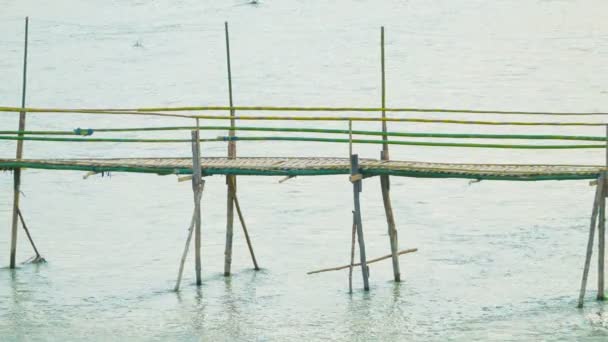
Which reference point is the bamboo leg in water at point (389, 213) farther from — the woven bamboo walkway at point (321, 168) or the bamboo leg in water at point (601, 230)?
the bamboo leg in water at point (601, 230)

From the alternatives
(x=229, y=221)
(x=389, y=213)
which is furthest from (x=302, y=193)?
(x=389, y=213)

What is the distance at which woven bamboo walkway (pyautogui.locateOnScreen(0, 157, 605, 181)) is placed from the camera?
16.1 m

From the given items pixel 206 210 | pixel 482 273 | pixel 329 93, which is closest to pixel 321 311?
pixel 482 273

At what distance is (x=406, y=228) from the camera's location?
23.7 metres

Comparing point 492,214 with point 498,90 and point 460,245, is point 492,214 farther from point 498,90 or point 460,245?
point 498,90

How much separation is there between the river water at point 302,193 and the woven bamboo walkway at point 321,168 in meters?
1.61

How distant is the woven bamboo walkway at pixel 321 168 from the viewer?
1611cm

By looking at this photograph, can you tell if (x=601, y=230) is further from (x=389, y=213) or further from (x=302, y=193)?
(x=302, y=193)

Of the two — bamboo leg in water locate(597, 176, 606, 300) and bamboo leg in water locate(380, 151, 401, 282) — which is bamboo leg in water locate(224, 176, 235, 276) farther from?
bamboo leg in water locate(597, 176, 606, 300)

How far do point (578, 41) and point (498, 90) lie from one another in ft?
13.5

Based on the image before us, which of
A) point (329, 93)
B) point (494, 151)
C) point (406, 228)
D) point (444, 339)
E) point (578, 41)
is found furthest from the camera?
point (578, 41)

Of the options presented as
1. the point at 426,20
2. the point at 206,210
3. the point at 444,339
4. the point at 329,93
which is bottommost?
the point at 444,339

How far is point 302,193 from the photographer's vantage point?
26781 mm

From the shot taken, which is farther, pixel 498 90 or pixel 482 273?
pixel 498 90
